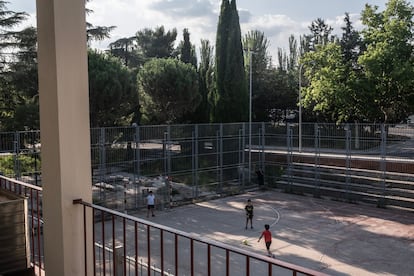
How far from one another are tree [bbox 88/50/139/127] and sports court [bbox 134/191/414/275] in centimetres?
585

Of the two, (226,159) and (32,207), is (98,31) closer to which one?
(226,159)

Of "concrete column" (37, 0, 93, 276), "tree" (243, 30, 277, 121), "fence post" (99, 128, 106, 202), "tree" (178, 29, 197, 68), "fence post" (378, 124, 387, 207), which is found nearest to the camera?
"concrete column" (37, 0, 93, 276)

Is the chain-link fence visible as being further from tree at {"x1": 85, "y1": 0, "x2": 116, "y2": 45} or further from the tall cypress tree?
tree at {"x1": 85, "y1": 0, "x2": 116, "y2": 45}

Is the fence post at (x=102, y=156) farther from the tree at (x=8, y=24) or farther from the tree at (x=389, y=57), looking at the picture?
the tree at (x=389, y=57)

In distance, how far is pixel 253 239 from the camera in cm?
1176

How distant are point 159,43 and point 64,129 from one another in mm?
39948

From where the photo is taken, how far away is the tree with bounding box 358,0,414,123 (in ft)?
63.4

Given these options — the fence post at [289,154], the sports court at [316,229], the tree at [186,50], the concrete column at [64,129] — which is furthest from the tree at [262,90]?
the concrete column at [64,129]

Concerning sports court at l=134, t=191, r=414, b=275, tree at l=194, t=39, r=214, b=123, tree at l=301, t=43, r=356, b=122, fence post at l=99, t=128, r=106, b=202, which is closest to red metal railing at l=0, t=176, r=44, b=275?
sports court at l=134, t=191, r=414, b=275

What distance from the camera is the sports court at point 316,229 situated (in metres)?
10.1

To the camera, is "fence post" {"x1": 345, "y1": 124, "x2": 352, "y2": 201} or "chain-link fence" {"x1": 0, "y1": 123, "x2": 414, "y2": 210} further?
"fence post" {"x1": 345, "y1": 124, "x2": 352, "y2": 201}

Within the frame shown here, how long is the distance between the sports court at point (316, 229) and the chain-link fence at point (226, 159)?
3.07 ft

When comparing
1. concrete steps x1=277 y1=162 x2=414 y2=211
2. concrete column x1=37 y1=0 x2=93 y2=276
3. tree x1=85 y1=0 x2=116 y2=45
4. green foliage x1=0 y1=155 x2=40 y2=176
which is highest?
tree x1=85 y1=0 x2=116 y2=45

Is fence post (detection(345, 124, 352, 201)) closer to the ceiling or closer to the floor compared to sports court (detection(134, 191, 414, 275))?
closer to the ceiling
